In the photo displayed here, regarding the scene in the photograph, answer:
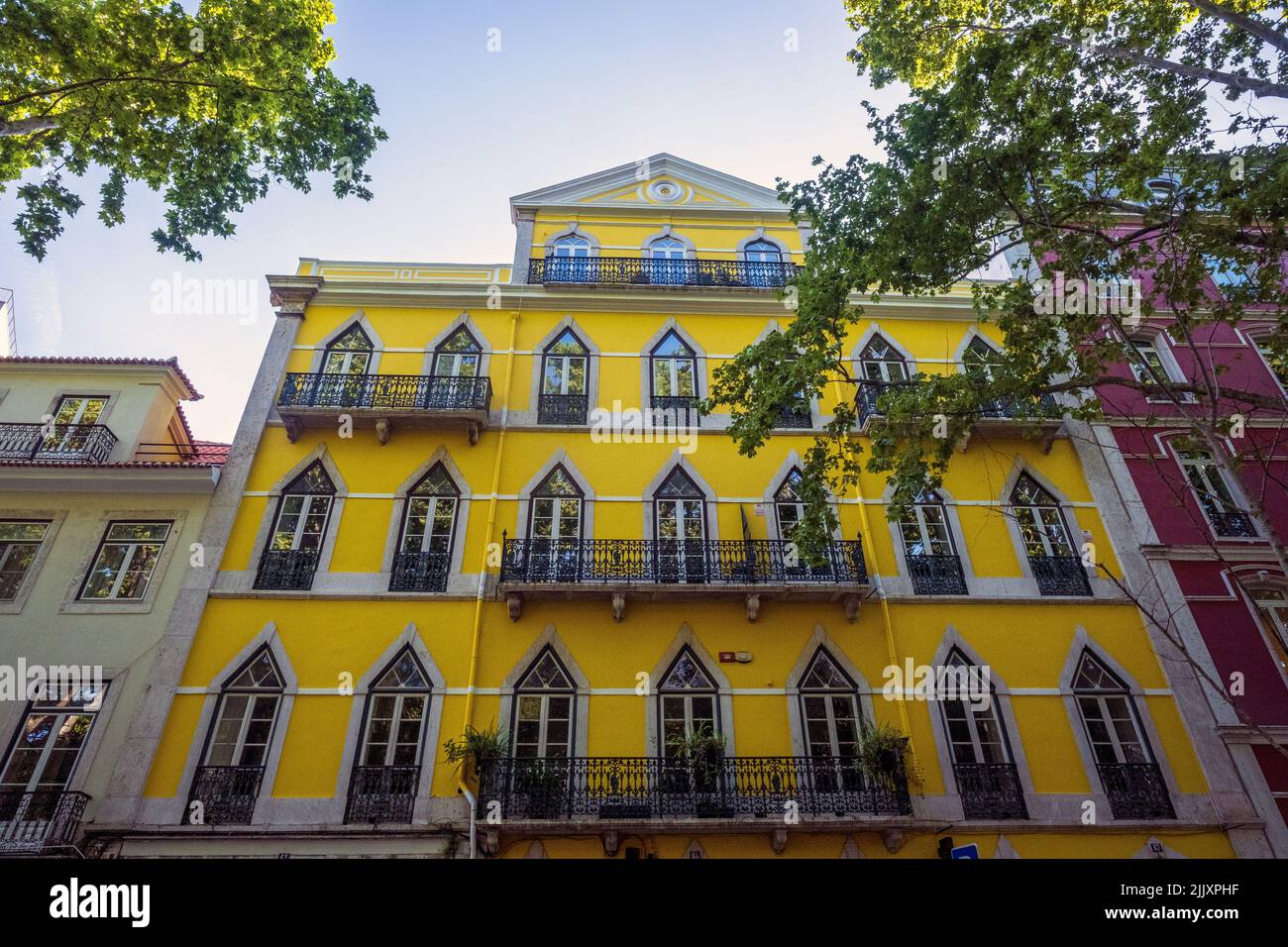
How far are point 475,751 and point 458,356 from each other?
9.31 metres

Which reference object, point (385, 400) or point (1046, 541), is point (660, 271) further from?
point (1046, 541)

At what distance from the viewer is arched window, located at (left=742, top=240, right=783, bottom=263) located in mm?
18688

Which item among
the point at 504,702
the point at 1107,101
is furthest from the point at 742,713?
the point at 1107,101

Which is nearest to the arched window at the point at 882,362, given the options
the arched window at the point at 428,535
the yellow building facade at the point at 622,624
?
the yellow building facade at the point at 622,624

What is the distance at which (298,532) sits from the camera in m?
13.9

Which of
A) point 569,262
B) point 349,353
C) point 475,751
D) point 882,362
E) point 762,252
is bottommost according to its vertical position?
point 475,751

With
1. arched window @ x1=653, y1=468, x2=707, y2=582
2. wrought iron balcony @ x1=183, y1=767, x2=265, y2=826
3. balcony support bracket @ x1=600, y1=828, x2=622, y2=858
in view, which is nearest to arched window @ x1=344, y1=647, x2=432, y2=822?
wrought iron balcony @ x1=183, y1=767, x2=265, y2=826

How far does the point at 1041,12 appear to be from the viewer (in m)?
12.9

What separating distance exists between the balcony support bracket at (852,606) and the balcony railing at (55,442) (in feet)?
50.3

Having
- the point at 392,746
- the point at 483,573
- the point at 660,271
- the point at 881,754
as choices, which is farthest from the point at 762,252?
the point at 392,746

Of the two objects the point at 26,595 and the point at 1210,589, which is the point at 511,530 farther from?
the point at 1210,589

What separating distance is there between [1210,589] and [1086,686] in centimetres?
345

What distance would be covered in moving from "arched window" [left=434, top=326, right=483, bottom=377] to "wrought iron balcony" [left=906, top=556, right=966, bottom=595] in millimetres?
10754

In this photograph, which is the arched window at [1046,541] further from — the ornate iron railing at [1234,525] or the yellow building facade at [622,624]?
the ornate iron railing at [1234,525]
